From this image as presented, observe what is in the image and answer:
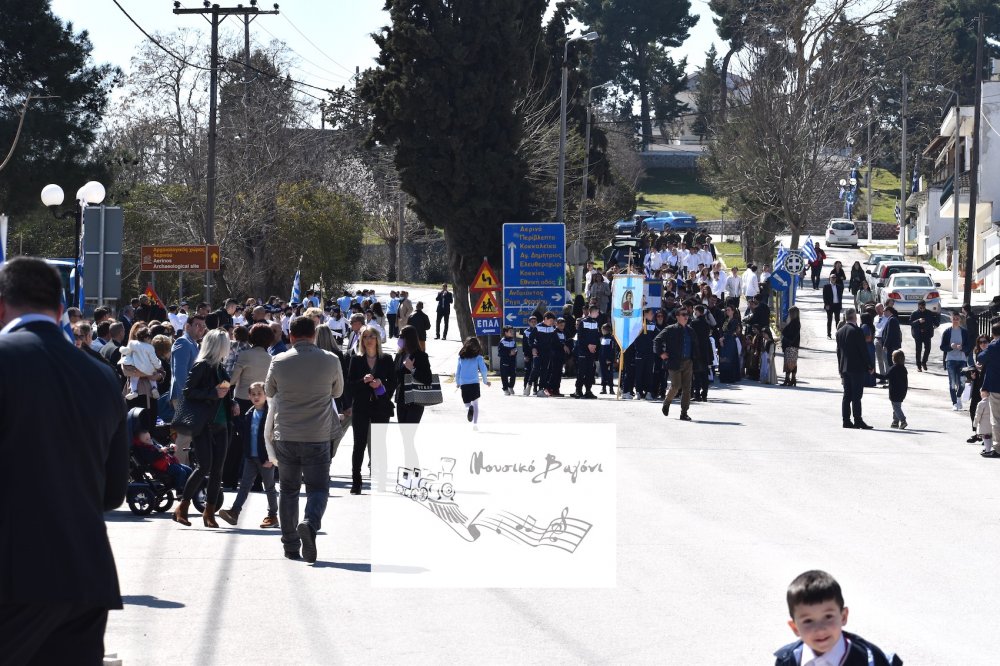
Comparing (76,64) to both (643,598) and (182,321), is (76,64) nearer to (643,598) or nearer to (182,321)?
(182,321)

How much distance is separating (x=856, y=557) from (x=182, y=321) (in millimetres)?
17116

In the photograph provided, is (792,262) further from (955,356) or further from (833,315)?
(955,356)

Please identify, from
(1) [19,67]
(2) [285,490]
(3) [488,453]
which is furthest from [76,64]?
(2) [285,490]

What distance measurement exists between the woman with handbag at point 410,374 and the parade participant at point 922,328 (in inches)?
818

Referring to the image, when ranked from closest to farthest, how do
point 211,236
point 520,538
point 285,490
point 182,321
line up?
point 285,490 → point 520,538 → point 182,321 → point 211,236

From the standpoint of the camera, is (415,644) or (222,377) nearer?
(415,644)

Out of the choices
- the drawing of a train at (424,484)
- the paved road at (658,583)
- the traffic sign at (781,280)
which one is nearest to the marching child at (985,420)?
the paved road at (658,583)

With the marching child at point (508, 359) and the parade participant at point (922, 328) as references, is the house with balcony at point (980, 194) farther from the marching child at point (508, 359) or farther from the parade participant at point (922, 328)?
the marching child at point (508, 359)

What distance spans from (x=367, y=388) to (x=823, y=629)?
30.5 ft

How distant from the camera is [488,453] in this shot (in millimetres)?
14617

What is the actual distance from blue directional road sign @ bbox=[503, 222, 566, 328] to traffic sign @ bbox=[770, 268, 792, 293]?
810cm

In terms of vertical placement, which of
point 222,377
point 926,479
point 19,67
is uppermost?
point 19,67

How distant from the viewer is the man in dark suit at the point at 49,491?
4203 millimetres

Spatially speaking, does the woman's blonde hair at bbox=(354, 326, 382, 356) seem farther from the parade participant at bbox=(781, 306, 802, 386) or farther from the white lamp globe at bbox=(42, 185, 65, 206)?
the parade participant at bbox=(781, 306, 802, 386)
